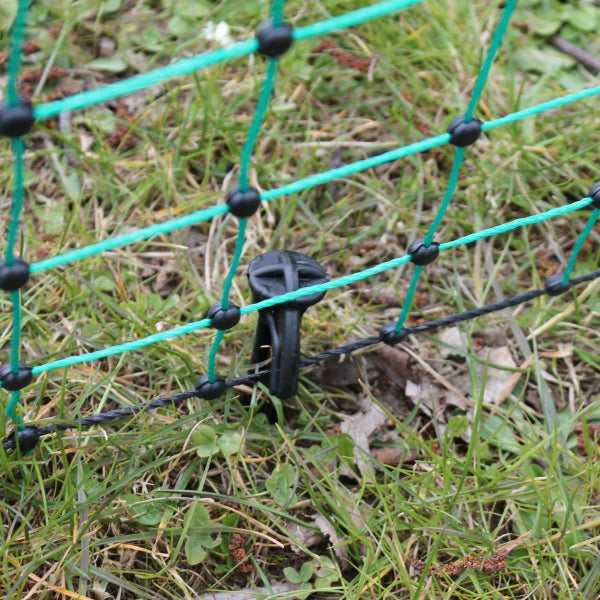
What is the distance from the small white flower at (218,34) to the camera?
240 centimetres

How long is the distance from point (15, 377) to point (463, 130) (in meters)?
0.92

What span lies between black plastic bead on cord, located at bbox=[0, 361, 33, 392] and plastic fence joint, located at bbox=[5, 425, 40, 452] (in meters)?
0.11

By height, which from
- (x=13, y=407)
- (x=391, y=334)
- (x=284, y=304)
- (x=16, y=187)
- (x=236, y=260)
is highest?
(x=16, y=187)

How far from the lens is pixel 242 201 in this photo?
4.36ft

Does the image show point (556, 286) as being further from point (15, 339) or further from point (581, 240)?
point (15, 339)

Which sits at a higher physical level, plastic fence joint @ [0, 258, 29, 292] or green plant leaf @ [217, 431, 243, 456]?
plastic fence joint @ [0, 258, 29, 292]

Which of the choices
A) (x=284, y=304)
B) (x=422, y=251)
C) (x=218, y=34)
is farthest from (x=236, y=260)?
(x=218, y=34)

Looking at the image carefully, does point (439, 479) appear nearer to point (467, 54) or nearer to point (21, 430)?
point (21, 430)

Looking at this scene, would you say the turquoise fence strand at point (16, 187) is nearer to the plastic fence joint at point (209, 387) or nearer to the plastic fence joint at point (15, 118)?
the plastic fence joint at point (15, 118)

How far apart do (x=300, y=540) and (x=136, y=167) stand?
3.62ft

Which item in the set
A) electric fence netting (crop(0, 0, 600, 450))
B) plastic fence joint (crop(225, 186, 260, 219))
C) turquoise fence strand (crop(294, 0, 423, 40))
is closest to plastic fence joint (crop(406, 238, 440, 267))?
electric fence netting (crop(0, 0, 600, 450))

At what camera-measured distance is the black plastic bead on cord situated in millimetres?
1452

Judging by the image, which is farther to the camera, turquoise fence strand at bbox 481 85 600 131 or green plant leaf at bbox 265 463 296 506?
green plant leaf at bbox 265 463 296 506

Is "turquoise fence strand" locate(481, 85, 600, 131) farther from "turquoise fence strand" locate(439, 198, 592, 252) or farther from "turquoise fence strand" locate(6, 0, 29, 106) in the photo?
"turquoise fence strand" locate(6, 0, 29, 106)
